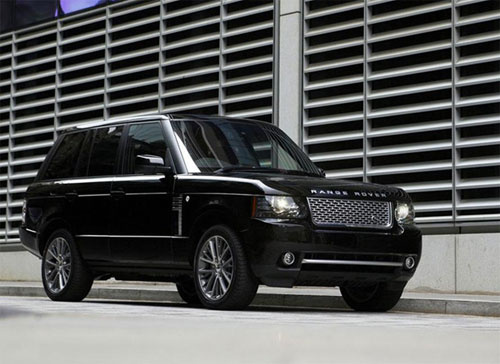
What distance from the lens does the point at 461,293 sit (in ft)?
47.4

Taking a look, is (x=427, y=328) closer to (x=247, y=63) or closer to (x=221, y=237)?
(x=221, y=237)

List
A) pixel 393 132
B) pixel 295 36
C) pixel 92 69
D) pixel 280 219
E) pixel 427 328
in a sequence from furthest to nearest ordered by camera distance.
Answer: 1. pixel 92 69
2. pixel 295 36
3. pixel 393 132
4. pixel 280 219
5. pixel 427 328

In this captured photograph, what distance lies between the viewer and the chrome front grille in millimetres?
10812

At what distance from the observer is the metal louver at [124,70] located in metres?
18.1

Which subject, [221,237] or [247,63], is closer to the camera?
[221,237]

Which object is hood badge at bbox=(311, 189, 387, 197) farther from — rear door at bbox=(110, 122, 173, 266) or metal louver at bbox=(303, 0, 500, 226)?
metal louver at bbox=(303, 0, 500, 226)

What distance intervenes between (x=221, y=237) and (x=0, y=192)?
461 inches

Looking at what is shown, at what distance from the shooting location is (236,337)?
7859mm

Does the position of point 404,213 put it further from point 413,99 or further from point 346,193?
point 413,99

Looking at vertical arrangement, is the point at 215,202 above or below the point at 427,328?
above

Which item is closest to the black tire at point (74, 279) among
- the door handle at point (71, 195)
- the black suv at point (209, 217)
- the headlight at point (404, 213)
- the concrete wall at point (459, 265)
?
the black suv at point (209, 217)

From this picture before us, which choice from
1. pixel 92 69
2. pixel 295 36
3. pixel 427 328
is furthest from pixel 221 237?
pixel 92 69

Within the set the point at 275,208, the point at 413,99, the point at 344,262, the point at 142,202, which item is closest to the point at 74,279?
the point at 142,202

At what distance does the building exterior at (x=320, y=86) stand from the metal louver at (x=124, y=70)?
3 cm
